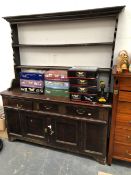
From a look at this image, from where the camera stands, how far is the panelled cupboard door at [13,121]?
2.11 meters

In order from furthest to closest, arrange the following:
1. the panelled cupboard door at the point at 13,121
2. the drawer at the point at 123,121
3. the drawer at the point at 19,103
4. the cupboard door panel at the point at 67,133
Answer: the panelled cupboard door at the point at 13,121 < the drawer at the point at 19,103 < the cupboard door panel at the point at 67,133 < the drawer at the point at 123,121

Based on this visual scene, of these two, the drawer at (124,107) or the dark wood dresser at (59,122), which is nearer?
the drawer at (124,107)

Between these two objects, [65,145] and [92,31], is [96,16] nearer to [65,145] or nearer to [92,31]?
[92,31]

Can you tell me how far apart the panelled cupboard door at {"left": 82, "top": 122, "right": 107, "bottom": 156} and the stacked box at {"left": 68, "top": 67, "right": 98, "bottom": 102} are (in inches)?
12.2

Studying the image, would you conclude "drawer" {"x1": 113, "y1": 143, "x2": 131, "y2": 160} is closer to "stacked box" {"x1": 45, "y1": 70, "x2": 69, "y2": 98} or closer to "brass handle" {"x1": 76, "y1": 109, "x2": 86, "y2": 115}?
"brass handle" {"x1": 76, "y1": 109, "x2": 86, "y2": 115}

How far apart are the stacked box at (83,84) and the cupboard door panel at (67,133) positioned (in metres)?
0.32

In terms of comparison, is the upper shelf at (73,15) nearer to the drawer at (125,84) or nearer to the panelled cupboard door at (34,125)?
the drawer at (125,84)

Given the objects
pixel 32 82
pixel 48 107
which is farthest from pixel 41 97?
pixel 32 82

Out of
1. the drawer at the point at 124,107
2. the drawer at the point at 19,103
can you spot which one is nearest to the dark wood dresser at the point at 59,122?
the drawer at the point at 19,103

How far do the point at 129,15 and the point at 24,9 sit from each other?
1.37 metres

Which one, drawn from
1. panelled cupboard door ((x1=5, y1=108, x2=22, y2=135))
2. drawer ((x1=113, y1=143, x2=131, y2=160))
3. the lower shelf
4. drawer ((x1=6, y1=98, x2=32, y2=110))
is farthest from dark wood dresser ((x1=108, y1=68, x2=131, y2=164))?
panelled cupboard door ((x1=5, y1=108, x2=22, y2=135))

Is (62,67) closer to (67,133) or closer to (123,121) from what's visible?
(67,133)

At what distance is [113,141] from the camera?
1725 millimetres

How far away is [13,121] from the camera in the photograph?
215 centimetres
